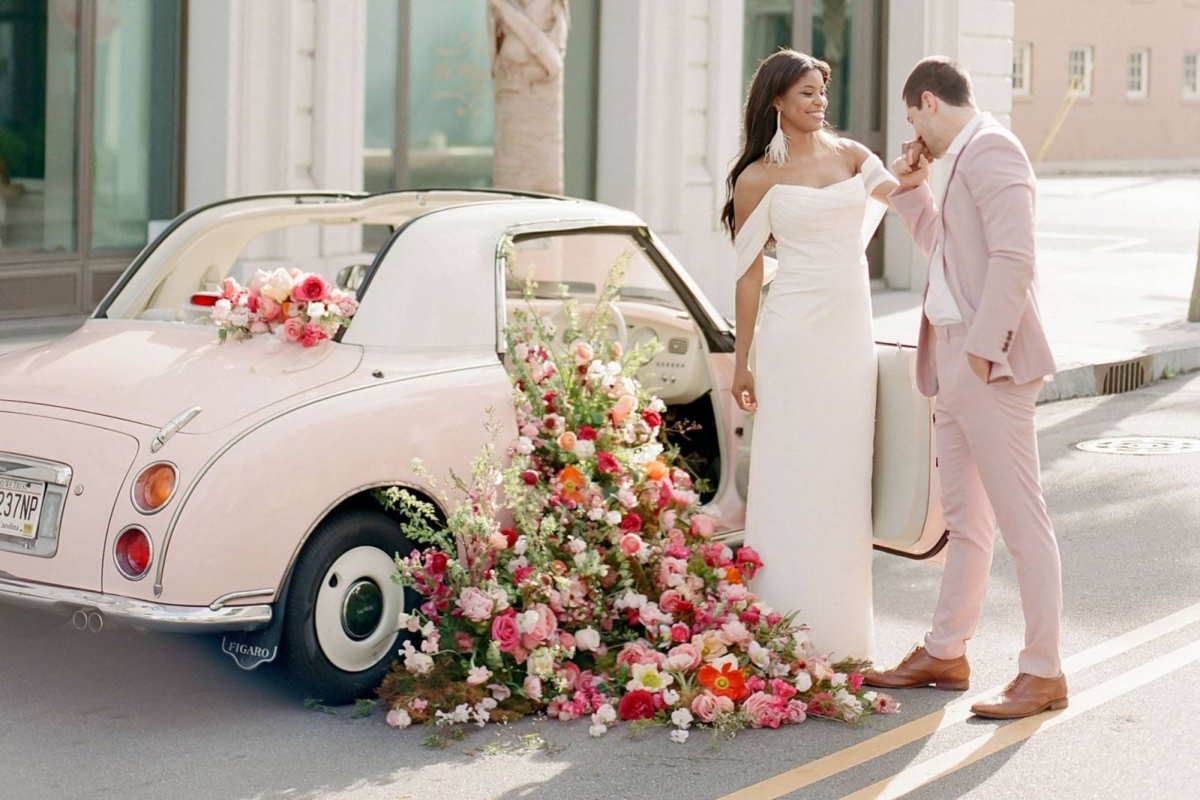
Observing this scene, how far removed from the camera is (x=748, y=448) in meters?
6.72

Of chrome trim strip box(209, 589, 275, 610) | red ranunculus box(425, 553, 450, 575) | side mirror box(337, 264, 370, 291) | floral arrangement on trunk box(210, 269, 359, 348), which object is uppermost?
side mirror box(337, 264, 370, 291)

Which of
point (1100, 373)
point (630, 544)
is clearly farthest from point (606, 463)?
point (1100, 373)

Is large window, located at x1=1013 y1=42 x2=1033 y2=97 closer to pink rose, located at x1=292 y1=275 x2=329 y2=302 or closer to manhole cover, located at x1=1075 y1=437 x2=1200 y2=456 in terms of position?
manhole cover, located at x1=1075 y1=437 x2=1200 y2=456

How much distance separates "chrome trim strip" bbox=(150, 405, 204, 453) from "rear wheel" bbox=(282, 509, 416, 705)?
50 cm

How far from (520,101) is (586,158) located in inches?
244

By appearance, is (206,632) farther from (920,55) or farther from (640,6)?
(920,55)

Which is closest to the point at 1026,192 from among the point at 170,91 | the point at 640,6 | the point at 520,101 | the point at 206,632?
the point at 206,632

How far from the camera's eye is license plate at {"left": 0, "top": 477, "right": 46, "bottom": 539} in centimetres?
520

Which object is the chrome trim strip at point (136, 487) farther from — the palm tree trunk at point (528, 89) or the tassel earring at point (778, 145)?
A: the palm tree trunk at point (528, 89)

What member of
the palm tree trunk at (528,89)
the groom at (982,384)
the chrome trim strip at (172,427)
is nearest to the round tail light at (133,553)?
the chrome trim strip at (172,427)

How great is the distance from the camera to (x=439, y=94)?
1483 centimetres

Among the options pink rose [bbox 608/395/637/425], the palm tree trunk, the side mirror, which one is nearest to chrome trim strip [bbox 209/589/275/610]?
pink rose [bbox 608/395/637/425]

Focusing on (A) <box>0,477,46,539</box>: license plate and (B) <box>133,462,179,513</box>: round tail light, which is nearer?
(B) <box>133,462,179,513</box>: round tail light

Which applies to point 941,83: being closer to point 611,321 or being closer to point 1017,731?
point 611,321
